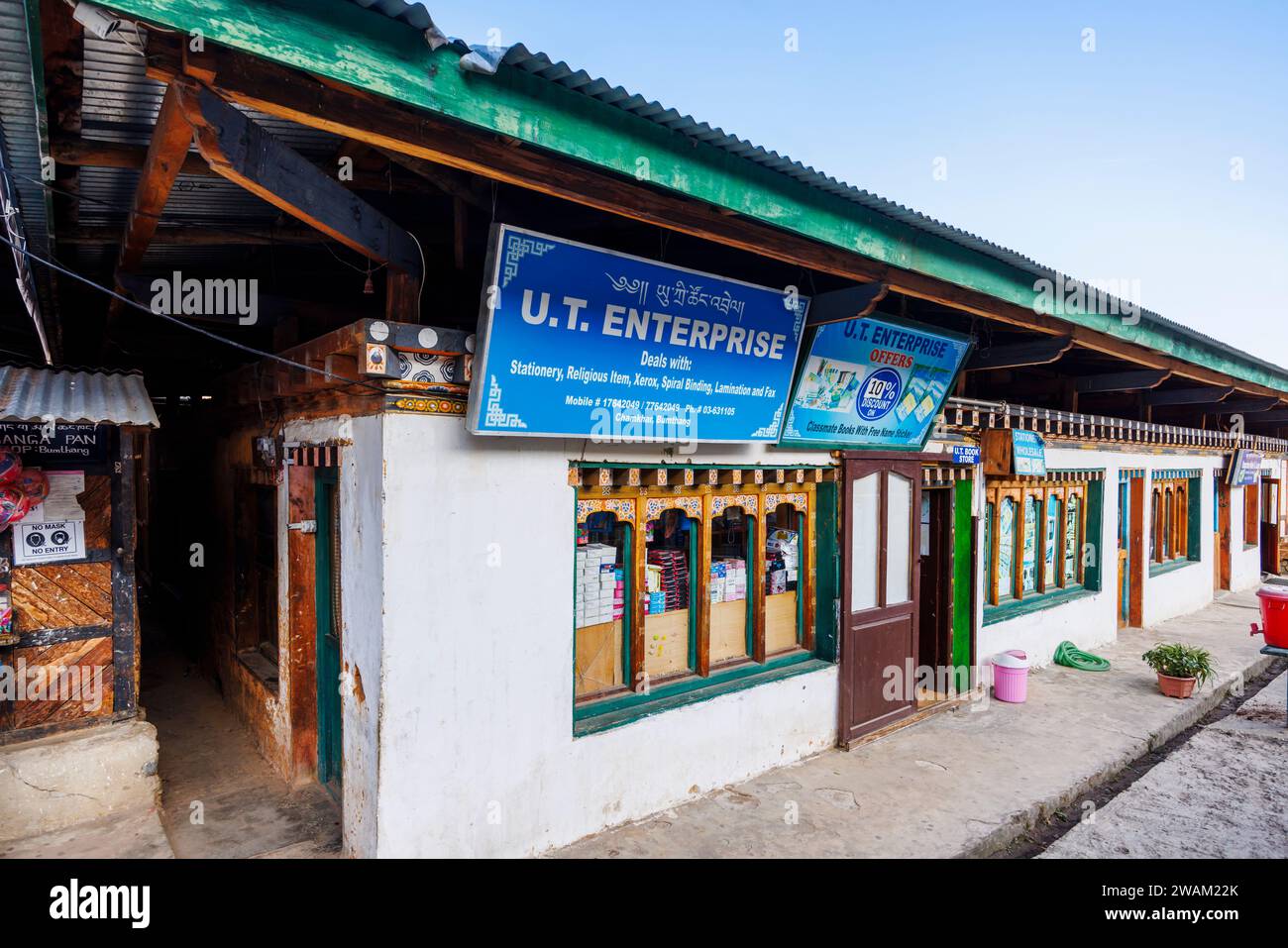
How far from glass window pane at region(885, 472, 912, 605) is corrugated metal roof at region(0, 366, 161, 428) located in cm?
608

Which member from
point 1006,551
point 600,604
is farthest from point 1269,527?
point 600,604

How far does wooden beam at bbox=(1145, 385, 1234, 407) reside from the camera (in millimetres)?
11133

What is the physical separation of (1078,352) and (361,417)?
8.65 meters

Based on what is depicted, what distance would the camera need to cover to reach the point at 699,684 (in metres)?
5.57

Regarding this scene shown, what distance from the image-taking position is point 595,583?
5.14 m

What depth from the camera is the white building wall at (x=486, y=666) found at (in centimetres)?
398

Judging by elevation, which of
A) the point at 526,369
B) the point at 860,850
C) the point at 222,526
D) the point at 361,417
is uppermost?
the point at 526,369

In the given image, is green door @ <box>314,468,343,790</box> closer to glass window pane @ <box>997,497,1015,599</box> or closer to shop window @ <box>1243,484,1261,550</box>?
glass window pane @ <box>997,497,1015,599</box>

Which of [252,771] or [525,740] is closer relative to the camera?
[525,740]

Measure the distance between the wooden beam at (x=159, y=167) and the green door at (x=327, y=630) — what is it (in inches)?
73.2

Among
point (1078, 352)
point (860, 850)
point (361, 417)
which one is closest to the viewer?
point (361, 417)

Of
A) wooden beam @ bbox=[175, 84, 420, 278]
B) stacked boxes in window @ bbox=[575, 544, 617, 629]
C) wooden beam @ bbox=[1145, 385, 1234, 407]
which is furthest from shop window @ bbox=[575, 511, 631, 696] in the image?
wooden beam @ bbox=[1145, 385, 1234, 407]
